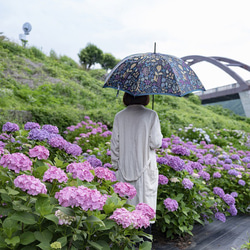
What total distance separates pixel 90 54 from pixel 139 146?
89.6 feet

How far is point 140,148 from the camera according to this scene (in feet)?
8.94

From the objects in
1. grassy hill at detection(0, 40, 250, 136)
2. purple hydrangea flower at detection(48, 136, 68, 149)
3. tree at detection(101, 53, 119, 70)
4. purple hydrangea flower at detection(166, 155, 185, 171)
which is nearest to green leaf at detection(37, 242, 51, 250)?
purple hydrangea flower at detection(48, 136, 68, 149)

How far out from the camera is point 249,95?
82.8ft

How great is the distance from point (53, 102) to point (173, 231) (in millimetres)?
6578

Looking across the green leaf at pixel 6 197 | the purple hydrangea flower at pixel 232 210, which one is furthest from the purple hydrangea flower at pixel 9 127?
the purple hydrangea flower at pixel 232 210

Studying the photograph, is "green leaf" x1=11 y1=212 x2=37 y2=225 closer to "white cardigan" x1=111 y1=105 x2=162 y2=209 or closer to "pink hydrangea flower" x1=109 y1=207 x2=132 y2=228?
"pink hydrangea flower" x1=109 y1=207 x2=132 y2=228

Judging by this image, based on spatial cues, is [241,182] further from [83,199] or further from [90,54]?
[90,54]

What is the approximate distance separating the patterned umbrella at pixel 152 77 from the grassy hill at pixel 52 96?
151 inches

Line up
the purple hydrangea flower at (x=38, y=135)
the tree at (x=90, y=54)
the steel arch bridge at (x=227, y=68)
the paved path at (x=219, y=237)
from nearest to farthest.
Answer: the purple hydrangea flower at (x=38, y=135), the paved path at (x=219, y=237), the steel arch bridge at (x=227, y=68), the tree at (x=90, y=54)

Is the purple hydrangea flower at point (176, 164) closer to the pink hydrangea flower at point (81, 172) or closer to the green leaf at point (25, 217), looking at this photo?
the pink hydrangea flower at point (81, 172)

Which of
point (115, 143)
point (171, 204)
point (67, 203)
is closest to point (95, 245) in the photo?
point (67, 203)

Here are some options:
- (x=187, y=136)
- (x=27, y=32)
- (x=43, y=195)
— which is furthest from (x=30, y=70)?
(x=43, y=195)

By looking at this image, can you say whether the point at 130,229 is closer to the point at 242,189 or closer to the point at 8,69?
the point at 242,189

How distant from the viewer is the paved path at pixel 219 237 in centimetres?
333
